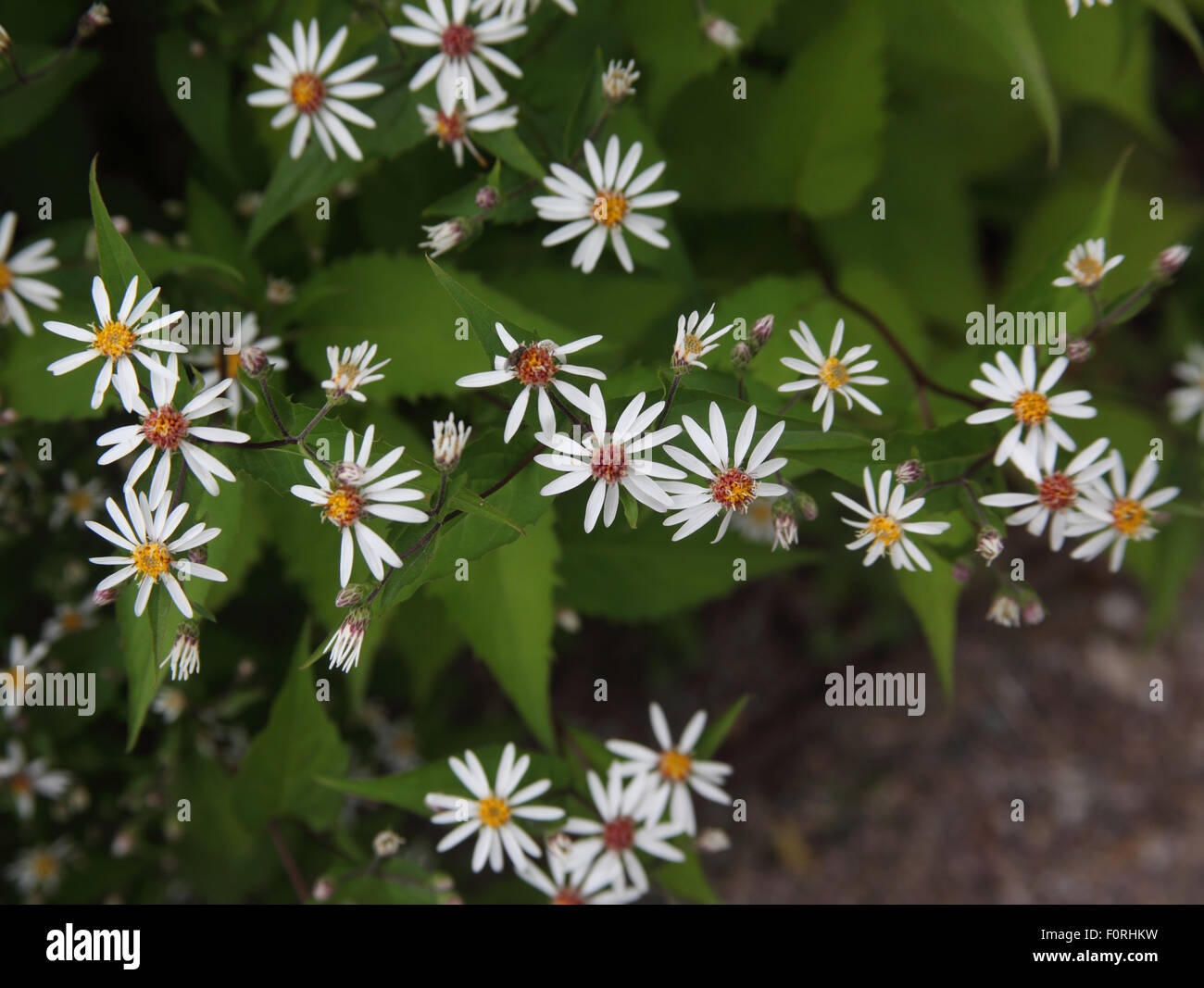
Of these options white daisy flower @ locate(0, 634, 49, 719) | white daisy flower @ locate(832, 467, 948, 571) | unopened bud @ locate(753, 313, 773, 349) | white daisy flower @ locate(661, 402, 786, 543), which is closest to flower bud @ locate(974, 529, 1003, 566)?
white daisy flower @ locate(832, 467, 948, 571)

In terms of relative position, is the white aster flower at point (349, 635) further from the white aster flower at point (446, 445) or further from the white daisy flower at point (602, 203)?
the white daisy flower at point (602, 203)

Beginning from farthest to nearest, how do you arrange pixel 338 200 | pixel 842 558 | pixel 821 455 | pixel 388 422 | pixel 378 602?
pixel 842 558
pixel 338 200
pixel 388 422
pixel 821 455
pixel 378 602

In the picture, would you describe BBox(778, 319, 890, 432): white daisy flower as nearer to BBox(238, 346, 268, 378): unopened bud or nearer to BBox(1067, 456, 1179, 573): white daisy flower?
BBox(1067, 456, 1179, 573): white daisy flower

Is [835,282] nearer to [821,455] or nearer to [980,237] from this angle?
[821,455]

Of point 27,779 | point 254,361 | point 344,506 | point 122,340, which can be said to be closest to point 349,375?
point 254,361

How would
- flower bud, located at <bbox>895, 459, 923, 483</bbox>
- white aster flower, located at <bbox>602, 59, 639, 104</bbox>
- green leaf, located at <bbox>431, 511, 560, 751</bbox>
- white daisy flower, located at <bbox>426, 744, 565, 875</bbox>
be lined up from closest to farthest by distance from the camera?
flower bud, located at <bbox>895, 459, 923, 483</bbox>
white aster flower, located at <bbox>602, 59, 639, 104</bbox>
green leaf, located at <bbox>431, 511, 560, 751</bbox>
white daisy flower, located at <bbox>426, 744, 565, 875</bbox>
